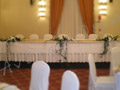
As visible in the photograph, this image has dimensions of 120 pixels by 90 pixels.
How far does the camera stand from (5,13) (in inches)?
387

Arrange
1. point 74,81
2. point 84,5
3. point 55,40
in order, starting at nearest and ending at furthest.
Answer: point 74,81
point 55,40
point 84,5

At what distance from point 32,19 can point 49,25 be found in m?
0.86

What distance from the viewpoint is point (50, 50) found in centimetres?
631

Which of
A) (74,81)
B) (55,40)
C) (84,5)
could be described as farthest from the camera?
(84,5)

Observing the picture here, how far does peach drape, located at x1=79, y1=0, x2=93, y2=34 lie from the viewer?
937 centimetres

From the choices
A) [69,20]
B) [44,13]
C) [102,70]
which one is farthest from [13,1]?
[102,70]

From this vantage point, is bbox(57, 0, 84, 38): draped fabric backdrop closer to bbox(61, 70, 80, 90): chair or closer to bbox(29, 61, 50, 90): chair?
bbox(29, 61, 50, 90): chair

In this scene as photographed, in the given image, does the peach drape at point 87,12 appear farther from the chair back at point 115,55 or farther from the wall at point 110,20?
the chair back at point 115,55

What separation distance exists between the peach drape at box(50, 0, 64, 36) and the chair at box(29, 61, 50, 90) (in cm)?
667

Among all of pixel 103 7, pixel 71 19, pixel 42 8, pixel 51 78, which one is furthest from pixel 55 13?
pixel 51 78

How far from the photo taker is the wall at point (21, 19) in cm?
968

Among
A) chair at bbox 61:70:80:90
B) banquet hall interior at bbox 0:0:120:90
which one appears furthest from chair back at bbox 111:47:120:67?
chair at bbox 61:70:80:90

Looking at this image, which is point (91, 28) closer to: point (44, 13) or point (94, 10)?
point (94, 10)

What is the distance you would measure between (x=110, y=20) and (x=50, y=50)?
4301 millimetres
